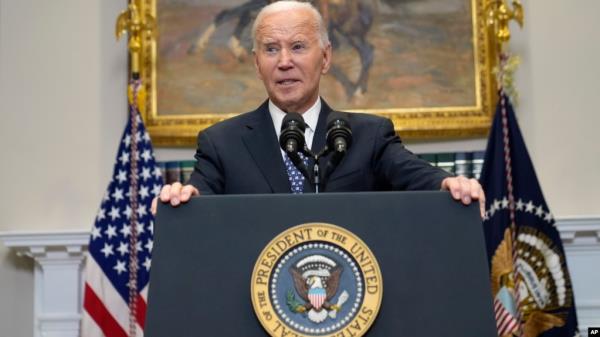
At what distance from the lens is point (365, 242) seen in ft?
7.14

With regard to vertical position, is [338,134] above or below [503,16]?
below

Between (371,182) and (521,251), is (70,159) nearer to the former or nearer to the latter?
(521,251)

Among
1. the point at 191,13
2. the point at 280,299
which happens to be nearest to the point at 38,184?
the point at 191,13

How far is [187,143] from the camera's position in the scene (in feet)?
20.8

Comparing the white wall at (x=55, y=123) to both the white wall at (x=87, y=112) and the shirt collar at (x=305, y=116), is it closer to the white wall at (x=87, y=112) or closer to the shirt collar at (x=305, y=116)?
the white wall at (x=87, y=112)

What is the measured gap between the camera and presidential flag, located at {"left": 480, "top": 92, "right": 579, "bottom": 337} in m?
5.50

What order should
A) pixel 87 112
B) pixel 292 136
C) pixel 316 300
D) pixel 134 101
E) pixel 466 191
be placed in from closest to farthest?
1. pixel 316 300
2. pixel 466 191
3. pixel 292 136
4. pixel 134 101
5. pixel 87 112

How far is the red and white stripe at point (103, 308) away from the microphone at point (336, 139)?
3527mm

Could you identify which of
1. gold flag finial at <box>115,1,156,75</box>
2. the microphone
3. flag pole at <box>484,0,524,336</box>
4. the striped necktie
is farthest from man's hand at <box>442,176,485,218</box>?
gold flag finial at <box>115,1,156,75</box>

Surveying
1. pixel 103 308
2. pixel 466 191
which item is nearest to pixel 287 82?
pixel 466 191

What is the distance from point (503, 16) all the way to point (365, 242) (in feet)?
13.6

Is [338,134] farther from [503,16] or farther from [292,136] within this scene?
[503,16]

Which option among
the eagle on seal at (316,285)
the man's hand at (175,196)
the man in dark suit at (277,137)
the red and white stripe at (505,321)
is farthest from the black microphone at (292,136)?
the red and white stripe at (505,321)

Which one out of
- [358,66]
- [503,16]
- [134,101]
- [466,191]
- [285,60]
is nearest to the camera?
[466,191]
